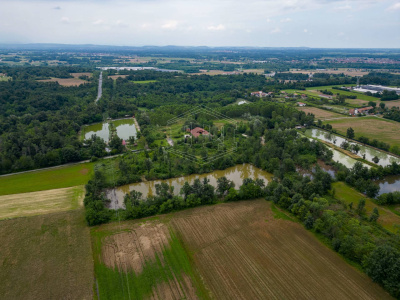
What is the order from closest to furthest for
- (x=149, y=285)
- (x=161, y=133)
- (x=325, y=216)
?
(x=149, y=285) < (x=325, y=216) < (x=161, y=133)

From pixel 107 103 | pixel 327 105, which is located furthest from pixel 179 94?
pixel 327 105

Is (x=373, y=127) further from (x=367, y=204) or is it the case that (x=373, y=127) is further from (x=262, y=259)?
(x=262, y=259)

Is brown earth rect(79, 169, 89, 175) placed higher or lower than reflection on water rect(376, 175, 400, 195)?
lower

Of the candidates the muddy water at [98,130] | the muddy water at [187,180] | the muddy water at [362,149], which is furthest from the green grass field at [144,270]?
the muddy water at [362,149]

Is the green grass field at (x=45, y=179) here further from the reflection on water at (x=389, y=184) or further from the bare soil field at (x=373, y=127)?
the bare soil field at (x=373, y=127)

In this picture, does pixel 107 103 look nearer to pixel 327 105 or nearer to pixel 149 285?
pixel 149 285

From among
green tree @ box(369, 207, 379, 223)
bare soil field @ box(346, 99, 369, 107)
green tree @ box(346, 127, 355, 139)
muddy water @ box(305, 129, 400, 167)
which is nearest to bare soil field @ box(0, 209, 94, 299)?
green tree @ box(369, 207, 379, 223)

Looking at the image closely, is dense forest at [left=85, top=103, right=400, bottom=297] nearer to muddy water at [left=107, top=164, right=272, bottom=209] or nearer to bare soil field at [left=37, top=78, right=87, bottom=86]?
muddy water at [left=107, top=164, right=272, bottom=209]
